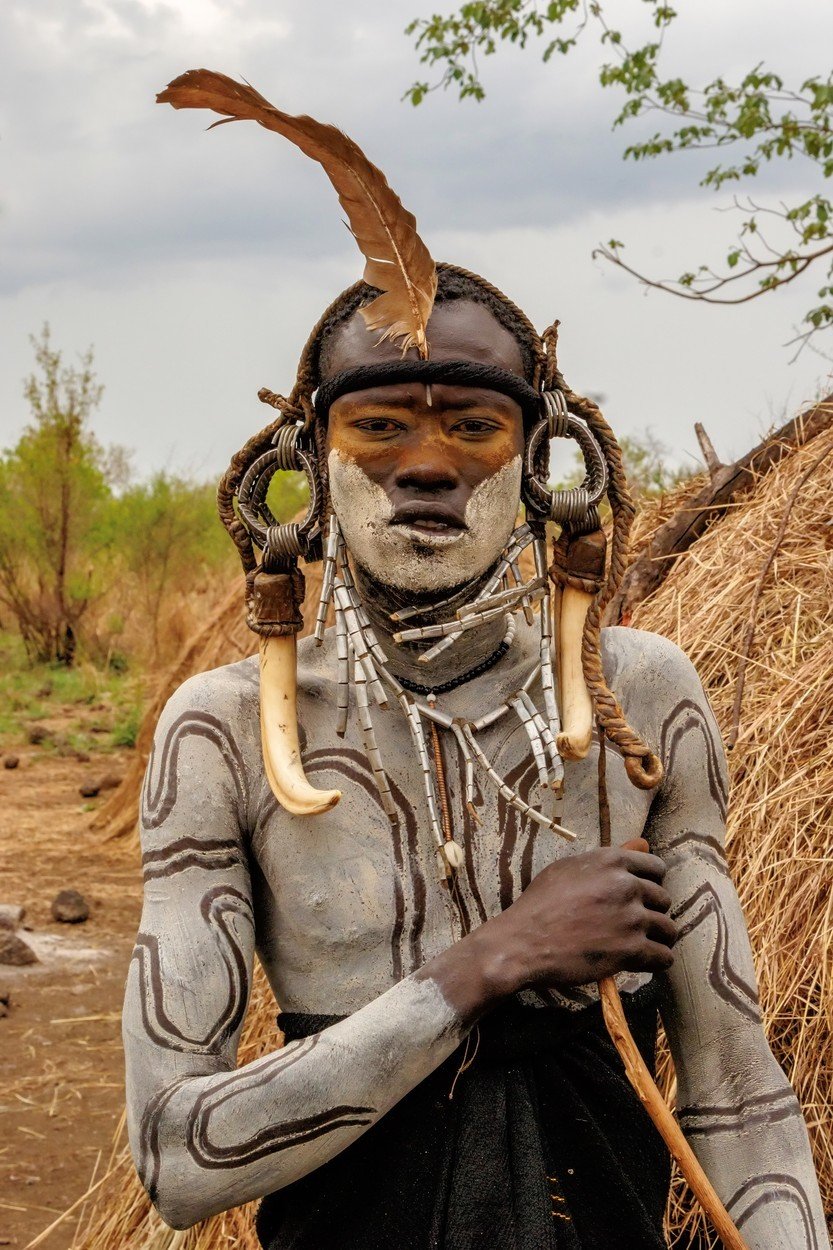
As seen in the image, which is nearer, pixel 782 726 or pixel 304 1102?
pixel 304 1102

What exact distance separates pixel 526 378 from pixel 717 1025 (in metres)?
0.97

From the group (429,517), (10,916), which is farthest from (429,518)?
(10,916)

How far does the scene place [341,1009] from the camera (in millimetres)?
2023

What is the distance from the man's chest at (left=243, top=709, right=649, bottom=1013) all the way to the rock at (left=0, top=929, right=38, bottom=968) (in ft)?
16.2

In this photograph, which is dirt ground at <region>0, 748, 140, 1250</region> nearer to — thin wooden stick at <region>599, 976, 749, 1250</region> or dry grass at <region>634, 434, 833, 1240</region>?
dry grass at <region>634, 434, 833, 1240</region>

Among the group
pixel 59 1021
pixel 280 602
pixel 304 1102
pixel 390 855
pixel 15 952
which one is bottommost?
pixel 59 1021

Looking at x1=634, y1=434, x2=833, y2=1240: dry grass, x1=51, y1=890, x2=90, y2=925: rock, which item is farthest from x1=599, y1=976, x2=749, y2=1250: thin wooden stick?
x1=51, y1=890, x2=90, y2=925: rock

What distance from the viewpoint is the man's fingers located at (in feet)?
6.25

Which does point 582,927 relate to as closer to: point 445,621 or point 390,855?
point 390,855

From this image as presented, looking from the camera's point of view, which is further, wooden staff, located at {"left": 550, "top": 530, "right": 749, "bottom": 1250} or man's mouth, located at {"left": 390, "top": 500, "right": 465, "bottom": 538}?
man's mouth, located at {"left": 390, "top": 500, "right": 465, "bottom": 538}

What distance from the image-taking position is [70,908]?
7406 millimetres

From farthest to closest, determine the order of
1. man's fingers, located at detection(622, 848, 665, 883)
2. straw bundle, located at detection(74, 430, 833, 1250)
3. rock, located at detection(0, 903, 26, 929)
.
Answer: rock, located at detection(0, 903, 26, 929) → straw bundle, located at detection(74, 430, 833, 1250) → man's fingers, located at detection(622, 848, 665, 883)

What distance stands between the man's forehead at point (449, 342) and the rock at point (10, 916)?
556 centimetres

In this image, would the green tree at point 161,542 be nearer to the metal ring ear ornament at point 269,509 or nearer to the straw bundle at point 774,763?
the straw bundle at point 774,763
